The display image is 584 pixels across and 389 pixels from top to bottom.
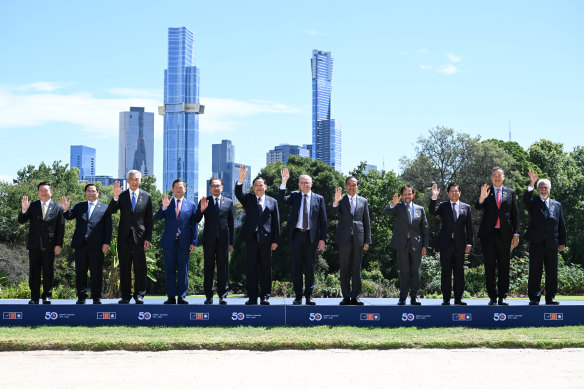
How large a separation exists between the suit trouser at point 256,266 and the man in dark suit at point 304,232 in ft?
1.43

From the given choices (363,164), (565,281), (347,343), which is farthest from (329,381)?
(363,164)

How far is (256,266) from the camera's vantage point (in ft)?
30.3

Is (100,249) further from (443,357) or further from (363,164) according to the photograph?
(363,164)

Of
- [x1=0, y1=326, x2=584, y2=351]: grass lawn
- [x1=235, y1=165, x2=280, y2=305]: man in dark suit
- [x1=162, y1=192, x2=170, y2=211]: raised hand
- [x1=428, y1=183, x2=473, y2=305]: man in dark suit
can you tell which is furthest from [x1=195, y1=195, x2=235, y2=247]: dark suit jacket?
[x1=428, y1=183, x2=473, y2=305]: man in dark suit

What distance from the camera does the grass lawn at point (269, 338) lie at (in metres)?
7.68

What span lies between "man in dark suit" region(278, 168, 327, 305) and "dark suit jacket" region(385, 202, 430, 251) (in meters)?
1.15

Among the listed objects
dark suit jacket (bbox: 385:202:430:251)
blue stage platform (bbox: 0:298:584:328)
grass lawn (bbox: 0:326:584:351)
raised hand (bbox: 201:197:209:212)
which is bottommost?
grass lawn (bbox: 0:326:584:351)

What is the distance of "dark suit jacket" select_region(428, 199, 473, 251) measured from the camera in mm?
9211

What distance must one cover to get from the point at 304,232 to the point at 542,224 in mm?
3914

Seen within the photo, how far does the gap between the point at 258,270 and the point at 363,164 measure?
31.6m

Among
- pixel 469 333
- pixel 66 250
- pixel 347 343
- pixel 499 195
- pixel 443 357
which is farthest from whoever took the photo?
pixel 66 250

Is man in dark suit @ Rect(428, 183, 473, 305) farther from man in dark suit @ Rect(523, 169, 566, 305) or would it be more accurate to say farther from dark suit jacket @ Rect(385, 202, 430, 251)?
man in dark suit @ Rect(523, 169, 566, 305)

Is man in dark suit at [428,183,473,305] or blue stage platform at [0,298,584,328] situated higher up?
man in dark suit at [428,183,473,305]

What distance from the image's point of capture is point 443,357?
282 inches
